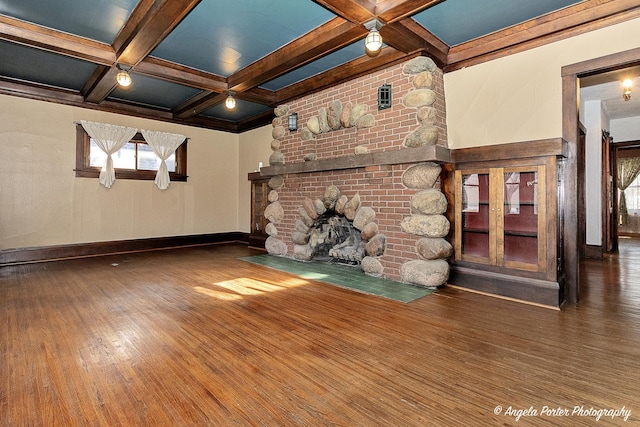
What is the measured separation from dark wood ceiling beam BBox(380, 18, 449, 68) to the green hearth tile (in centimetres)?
266

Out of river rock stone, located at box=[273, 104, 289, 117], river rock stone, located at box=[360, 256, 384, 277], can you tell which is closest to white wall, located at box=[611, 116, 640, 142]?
river rock stone, located at box=[360, 256, 384, 277]

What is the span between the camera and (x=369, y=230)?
4.20 metres

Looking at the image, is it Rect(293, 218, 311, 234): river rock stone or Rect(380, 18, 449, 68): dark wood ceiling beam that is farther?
Rect(293, 218, 311, 234): river rock stone

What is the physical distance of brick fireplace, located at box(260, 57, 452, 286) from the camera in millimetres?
3643

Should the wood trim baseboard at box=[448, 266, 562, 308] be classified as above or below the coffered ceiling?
below

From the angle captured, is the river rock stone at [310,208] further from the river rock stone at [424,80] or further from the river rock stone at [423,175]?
the river rock stone at [424,80]

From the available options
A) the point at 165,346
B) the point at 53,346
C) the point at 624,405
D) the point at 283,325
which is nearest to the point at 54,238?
the point at 53,346

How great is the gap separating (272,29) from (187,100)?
10.4ft

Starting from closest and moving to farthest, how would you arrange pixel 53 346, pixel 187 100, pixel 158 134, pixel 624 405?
pixel 624 405
pixel 53 346
pixel 187 100
pixel 158 134

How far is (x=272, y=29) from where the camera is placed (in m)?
3.46

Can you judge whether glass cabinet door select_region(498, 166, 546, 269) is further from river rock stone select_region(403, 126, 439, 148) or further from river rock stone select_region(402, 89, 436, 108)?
river rock stone select_region(402, 89, 436, 108)

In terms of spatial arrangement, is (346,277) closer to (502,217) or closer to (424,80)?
(502,217)

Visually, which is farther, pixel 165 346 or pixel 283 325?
pixel 283 325

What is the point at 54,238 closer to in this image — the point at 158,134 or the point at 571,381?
the point at 158,134
